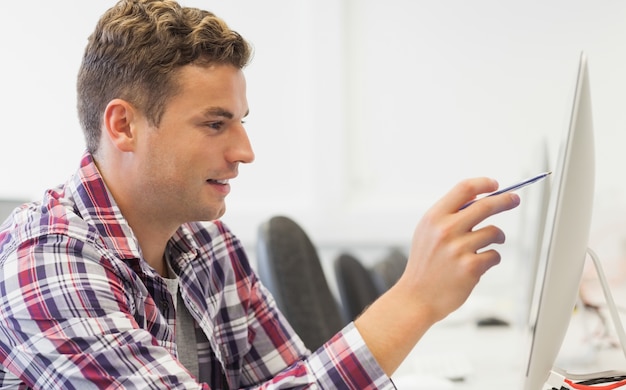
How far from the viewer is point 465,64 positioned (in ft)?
11.7

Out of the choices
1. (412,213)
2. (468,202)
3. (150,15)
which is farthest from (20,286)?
(412,213)

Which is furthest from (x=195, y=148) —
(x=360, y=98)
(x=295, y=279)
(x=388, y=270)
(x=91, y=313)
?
(x=360, y=98)

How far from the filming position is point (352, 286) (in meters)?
2.22

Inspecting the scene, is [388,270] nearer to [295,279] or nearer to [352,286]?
[352,286]

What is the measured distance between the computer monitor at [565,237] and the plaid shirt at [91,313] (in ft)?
0.61

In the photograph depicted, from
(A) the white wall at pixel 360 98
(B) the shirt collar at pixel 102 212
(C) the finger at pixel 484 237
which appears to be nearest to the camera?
(C) the finger at pixel 484 237

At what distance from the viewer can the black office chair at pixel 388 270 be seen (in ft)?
7.99

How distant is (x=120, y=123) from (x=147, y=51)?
0.38 feet

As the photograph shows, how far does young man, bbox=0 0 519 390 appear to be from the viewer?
993 mm

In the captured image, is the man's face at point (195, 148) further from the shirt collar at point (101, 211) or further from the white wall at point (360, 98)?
the white wall at point (360, 98)

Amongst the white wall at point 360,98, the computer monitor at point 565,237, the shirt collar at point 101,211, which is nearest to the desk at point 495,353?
the computer monitor at point 565,237

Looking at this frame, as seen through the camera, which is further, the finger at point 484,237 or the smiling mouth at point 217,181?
the smiling mouth at point 217,181

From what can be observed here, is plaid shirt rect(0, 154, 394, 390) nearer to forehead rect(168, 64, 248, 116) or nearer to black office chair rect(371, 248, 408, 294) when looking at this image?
forehead rect(168, 64, 248, 116)

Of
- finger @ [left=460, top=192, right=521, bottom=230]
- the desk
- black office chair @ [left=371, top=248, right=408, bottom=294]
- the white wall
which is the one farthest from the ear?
the white wall
